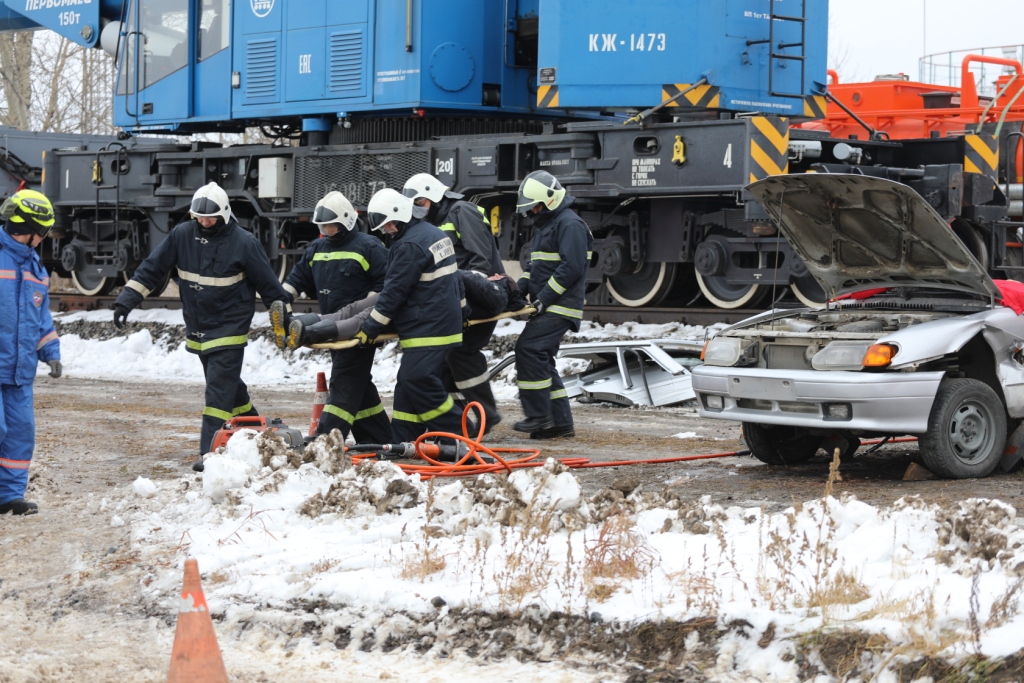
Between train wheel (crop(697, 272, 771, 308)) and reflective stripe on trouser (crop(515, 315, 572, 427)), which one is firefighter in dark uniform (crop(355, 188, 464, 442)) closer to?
reflective stripe on trouser (crop(515, 315, 572, 427))

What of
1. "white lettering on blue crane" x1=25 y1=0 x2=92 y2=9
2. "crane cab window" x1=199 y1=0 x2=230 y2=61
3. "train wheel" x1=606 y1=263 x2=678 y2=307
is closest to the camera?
"train wheel" x1=606 y1=263 x2=678 y2=307

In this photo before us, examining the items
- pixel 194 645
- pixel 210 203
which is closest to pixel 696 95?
pixel 210 203

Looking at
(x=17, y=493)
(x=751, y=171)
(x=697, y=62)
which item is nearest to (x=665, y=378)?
(x=751, y=171)

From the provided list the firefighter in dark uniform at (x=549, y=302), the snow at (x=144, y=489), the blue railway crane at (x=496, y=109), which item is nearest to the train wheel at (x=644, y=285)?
the blue railway crane at (x=496, y=109)

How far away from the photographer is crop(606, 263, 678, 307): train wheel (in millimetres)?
14328

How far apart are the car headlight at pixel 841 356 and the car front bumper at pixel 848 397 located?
2.1 inches

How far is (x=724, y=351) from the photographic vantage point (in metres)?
7.70

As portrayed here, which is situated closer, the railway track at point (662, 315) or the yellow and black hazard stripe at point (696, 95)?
the yellow and black hazard stripe at point (696, 95)

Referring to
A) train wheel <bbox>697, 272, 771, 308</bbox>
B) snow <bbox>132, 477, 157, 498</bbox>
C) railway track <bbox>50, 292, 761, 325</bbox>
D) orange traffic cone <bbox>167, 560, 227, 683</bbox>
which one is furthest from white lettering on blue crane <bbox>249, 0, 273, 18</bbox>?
orange traffic cone <bbox>167, 560, 227, 683</bbox>

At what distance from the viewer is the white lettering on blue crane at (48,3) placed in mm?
17797

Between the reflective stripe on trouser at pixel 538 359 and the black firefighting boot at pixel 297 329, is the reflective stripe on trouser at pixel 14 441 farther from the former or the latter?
the reflective stripe on trouser at pixel 538 359

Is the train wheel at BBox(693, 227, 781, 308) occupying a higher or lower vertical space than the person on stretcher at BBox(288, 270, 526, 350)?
higher

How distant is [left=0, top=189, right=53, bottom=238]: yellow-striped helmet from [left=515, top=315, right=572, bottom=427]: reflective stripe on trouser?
3.64 meters

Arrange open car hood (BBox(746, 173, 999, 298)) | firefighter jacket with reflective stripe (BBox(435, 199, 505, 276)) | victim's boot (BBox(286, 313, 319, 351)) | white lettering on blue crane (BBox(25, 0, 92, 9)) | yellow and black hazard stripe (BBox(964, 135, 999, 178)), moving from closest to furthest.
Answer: open car hood (BBox(746, 173, 999, 298)), victim's boot (BBox(286, 313, 319, 351)), firefighter jacket with reflective stripe (BBox(435, 199, 505, 276)), yellow and black hazard stripe (BBox(964, 135, 999, 178)), white lettering on blue crane (BBox(25, 0, 92, 9))
